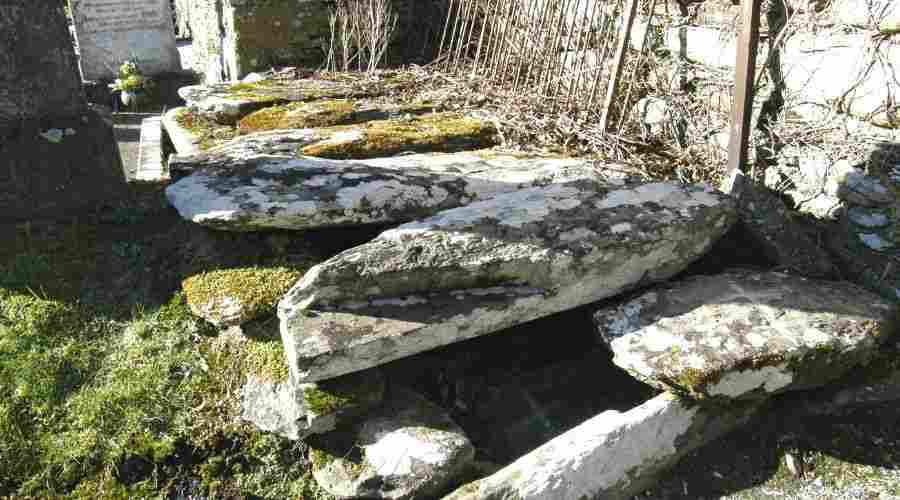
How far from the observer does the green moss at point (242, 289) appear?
8.64 feet

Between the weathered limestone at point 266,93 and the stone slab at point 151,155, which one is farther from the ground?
the weathered limestone at point 266,93

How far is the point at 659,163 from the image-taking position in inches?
155

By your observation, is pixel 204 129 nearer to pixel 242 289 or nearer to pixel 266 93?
pixel 266 93

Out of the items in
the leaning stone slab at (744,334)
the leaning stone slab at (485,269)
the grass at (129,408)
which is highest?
the leaning stone slab at (485,269)

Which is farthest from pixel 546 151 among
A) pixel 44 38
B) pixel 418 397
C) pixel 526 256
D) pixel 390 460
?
pixel 44 38

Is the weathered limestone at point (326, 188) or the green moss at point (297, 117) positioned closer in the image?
the weathered limestone at point (326, 188)

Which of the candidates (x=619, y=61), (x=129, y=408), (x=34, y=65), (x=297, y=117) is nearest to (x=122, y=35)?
(x=297, y=117)

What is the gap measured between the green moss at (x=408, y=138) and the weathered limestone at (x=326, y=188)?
33cm

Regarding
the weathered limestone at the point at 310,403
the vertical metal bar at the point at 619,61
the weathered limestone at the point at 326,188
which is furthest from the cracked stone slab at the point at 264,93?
the weathered limestone at the point at 310,403

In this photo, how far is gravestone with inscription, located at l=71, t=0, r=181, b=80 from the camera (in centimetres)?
908

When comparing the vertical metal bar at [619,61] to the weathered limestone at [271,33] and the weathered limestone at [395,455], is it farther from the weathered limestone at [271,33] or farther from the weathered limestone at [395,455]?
the weathered limestone at [271,33]

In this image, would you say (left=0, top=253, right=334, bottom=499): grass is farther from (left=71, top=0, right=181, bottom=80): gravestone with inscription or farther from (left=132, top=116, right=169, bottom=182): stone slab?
(left=71, top=0, right=181, bottom=80): gravestone with inscription

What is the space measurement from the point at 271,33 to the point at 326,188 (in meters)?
3.98

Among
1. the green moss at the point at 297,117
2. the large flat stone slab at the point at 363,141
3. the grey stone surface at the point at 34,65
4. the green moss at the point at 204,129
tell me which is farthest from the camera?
the green moss at the point at 297,117
